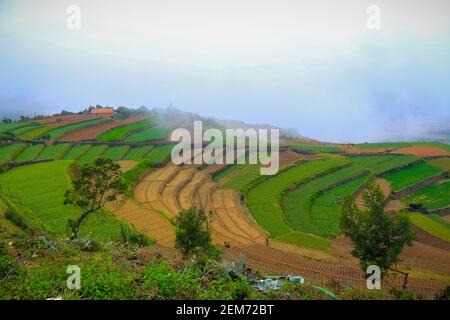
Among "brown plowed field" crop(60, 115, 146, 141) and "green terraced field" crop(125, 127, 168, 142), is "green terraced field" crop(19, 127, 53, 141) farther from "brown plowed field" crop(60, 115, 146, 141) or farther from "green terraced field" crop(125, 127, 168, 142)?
"green terraced field" crop(125, 127, 168, 142)

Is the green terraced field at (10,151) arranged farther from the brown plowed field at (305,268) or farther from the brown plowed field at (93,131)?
A: the brown plowed field at (305,268)

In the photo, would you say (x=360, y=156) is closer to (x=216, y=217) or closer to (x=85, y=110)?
(x=216, y=217)

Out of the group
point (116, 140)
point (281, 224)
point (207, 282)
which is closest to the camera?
point (207, 282)

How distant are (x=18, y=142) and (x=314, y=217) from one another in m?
31.5

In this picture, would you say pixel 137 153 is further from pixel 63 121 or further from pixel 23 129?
pixel 63 121

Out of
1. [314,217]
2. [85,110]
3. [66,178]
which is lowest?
[314,217]

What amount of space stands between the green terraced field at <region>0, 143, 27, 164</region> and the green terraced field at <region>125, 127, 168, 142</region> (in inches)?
471

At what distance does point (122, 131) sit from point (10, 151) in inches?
604

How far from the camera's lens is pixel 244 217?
31.2m

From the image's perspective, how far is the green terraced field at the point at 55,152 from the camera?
41013 mm

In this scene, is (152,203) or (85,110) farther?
(85,110)

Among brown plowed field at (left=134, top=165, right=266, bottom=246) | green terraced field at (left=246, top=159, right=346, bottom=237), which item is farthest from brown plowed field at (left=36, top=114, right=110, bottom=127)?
green terraced field at (left=246, top=159, right=346, bottom=237)

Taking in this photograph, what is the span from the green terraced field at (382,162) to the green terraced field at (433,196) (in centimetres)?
472
